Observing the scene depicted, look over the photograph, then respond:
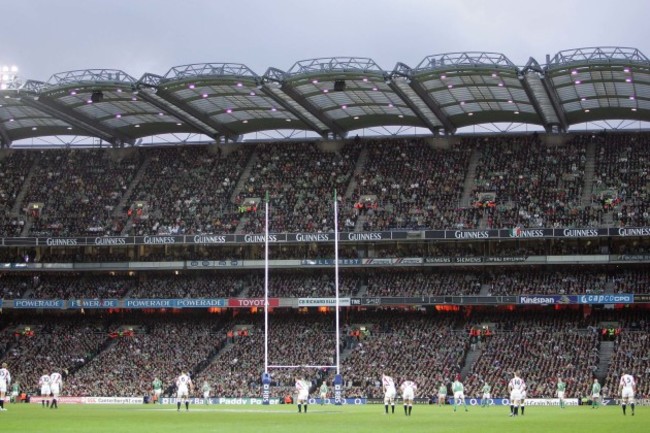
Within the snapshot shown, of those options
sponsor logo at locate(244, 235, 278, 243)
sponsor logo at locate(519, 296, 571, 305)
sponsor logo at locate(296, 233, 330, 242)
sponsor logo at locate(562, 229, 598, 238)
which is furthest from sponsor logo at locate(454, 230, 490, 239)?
sponsor logo at locate(244, 235, 278, 243)

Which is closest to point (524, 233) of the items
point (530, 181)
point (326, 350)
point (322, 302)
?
point (530, 181)

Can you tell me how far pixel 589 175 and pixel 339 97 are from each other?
1938 cm

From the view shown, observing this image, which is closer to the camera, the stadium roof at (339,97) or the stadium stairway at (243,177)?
the stadium roof at (339,97)

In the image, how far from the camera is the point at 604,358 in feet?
212

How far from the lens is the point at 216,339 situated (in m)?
73.8

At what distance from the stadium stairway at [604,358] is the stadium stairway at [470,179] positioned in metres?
14.8

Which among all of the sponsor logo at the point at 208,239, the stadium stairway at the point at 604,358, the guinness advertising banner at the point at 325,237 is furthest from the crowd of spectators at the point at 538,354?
the sponsor logo at the point at 208,239

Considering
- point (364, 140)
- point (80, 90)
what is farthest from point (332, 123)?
point (80, 90)

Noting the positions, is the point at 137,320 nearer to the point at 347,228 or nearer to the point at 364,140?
the point at 347,228

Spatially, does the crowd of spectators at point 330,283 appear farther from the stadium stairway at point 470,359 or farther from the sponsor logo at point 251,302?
the stadium stairway at point 470,359

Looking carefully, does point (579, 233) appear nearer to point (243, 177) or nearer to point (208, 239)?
point (208, 239)

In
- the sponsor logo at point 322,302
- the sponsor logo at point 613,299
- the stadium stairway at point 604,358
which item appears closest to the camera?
the stadium stairway at point 604,358

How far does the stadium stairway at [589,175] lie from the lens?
7294 centimetres

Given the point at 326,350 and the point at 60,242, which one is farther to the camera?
the point at 60,242
